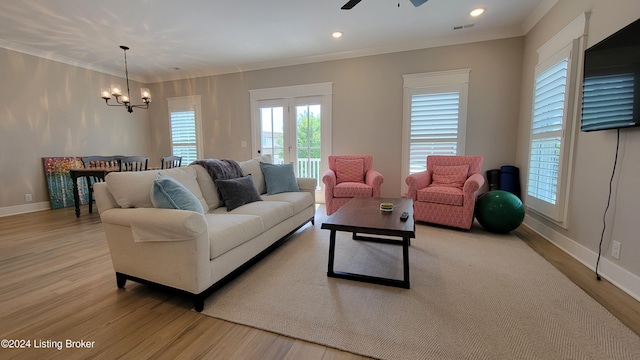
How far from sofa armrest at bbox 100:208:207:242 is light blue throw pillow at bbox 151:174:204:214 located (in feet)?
0.34

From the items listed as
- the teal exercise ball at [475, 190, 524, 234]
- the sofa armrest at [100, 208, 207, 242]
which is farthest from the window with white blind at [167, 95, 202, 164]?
the teal exercise ball at [475, 190, 524, 234]

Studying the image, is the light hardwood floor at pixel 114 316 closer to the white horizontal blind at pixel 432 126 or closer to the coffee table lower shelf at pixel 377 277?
the coffee table lower shelf at pixel 377 277

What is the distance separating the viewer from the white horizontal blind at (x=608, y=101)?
1812mm

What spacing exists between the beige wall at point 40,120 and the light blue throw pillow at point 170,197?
440 cm

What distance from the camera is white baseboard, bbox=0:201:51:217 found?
4.13 meters

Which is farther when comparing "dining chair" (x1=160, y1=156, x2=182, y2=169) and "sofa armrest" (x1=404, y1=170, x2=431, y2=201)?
"dining chair" (x1=160, y1=156, x2=182, y2=169)

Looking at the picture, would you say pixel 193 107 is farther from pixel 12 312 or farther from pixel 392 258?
pixel 392 258

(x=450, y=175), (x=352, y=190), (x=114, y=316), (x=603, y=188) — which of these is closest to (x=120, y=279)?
(x=114, y=316)

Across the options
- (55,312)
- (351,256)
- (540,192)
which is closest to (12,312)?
(55,312)

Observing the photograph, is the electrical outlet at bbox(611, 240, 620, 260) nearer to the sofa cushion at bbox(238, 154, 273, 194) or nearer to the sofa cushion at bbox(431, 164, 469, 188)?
the sofa cushion at bbox(431, 164, 469, 188)

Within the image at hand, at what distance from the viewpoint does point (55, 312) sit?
1.69 m

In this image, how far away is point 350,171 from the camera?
4.21 metres

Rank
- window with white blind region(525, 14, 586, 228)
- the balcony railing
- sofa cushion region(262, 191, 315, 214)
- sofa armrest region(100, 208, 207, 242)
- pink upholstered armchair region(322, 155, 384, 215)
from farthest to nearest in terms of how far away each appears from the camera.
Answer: the balcony railing → pink upholstered armchair region(322, 155, 384, 215) → sofa cushion region(262, 191, 315, 214) → window with white blind region(525, 14, 586, 228) → sofa armrest region(100, 208, 207, 242)

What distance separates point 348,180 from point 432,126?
1.64m
